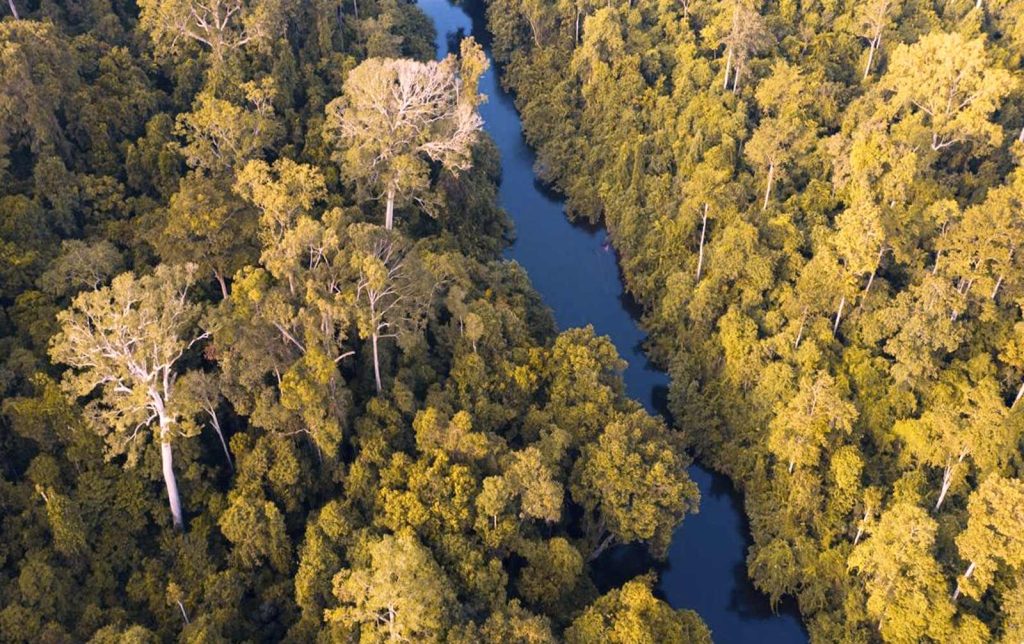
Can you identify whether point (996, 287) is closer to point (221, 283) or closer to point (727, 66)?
point (727, 66)

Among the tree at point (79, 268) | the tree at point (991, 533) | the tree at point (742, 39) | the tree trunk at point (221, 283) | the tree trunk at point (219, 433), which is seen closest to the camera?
the tree at point (991, 533)

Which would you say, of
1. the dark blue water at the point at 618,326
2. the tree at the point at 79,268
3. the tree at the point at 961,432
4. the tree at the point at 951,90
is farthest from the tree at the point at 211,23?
the tree at the point at 961,432

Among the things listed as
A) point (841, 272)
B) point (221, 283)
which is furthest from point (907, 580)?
point (221, 283)

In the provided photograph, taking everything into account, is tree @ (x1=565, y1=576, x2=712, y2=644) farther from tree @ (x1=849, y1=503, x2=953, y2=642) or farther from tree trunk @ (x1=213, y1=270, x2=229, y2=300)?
tree trunk @ (x1=213, y1=270, x2=229, y2=300)

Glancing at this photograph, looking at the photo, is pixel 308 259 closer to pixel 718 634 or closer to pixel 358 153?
pixel 358 153

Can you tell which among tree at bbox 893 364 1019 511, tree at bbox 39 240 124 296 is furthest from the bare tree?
tree at bbox 39 240 124 296

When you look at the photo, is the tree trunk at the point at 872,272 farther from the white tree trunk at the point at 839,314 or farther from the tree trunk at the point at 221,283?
the tree trunk at the point at 221,283
